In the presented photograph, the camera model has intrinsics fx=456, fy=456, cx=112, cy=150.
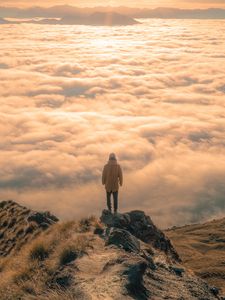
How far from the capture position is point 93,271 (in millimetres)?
9930

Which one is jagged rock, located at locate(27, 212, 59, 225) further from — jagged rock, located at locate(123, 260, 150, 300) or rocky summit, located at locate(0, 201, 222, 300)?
jagged rock, located at locate(123, 260, 150, 300)

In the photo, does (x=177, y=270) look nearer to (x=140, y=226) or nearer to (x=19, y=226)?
(x=140, y=226)

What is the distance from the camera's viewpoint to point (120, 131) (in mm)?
193625

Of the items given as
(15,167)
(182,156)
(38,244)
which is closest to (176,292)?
(38,244)

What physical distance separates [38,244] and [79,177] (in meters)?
151

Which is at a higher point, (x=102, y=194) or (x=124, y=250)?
(x=124, y=250)

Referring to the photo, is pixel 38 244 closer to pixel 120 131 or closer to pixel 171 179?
pixel 171 179

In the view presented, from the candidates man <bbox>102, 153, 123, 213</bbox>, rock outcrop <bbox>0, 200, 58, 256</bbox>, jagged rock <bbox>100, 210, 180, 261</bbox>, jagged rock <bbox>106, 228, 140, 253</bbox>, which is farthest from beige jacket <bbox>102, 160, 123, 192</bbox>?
jagged rock <bbox>106, 228, 140, 253</bbox>

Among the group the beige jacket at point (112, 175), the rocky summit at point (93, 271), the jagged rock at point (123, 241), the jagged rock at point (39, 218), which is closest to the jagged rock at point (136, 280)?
the rocky summit at point (93, 271)

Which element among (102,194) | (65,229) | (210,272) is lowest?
(102,194)

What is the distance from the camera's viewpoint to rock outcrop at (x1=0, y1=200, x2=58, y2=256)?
15.6 m

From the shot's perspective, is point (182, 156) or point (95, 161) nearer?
point (95, 161)

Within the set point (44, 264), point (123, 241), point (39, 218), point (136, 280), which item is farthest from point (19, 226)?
point (136, 280)

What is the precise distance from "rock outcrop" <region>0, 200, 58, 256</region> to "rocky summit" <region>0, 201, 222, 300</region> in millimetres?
2387
